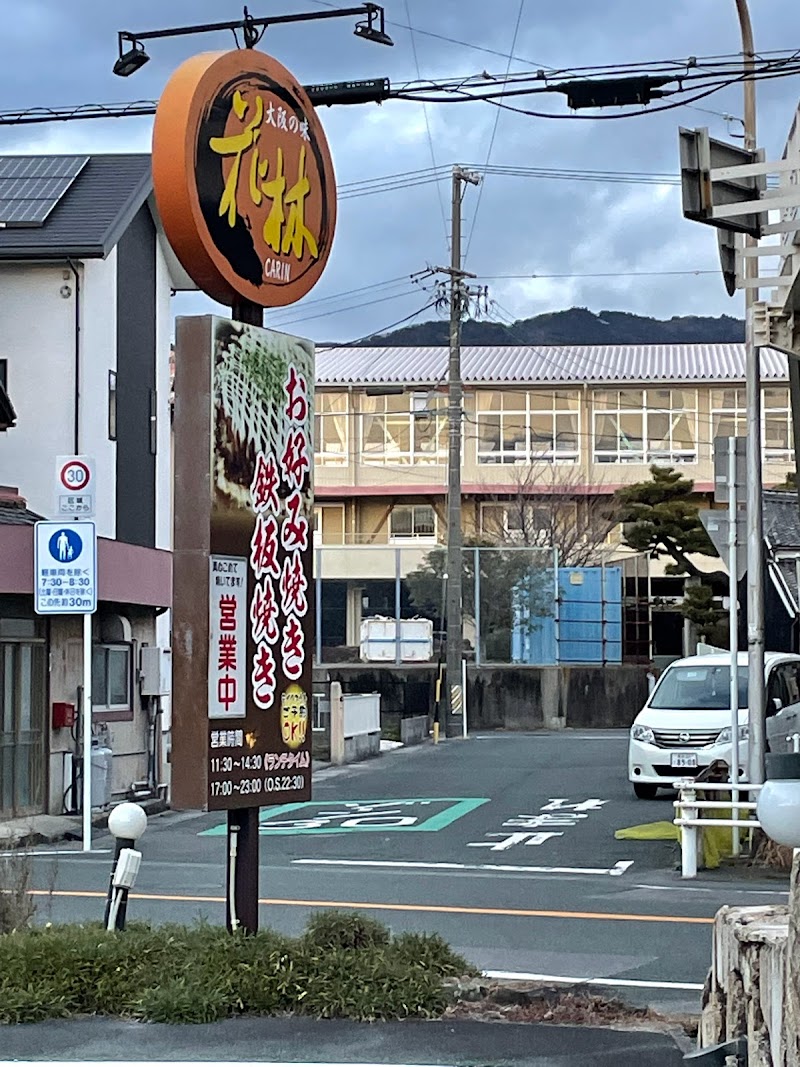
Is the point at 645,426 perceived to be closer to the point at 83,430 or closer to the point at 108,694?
the point at 83,430

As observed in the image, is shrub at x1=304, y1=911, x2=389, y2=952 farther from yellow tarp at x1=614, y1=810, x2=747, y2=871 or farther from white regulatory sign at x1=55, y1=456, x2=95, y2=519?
white regulatory sign at x1=55, y1=456, x2=95, y2=519

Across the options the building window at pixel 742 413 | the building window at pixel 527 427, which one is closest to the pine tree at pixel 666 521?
the building window at pixel 742 413

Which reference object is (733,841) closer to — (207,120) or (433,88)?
(433,88)

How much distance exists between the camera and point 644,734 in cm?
2056

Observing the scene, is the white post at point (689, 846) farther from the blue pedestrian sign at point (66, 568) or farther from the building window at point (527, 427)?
the building window at point (527, 427)

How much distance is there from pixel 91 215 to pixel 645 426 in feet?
117

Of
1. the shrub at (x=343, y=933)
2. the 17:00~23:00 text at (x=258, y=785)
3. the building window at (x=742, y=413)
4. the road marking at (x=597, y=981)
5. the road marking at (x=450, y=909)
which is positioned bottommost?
the road marking at (x=450, y=909)

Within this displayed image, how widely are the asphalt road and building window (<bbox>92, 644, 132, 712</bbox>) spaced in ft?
6.93

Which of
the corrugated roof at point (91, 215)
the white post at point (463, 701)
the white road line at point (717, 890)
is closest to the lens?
the white road line at point (717, 890)

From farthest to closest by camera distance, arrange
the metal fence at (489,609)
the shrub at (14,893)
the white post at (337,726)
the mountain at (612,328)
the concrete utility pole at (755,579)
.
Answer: the mountain at (612,328)
the metal fence at (489,609)
the white post at (337,726)
the concrete utility pole at (755,579)
the shrub at (14,893)

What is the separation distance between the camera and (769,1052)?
538cm

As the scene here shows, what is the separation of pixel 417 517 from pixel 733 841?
43656 millimetres

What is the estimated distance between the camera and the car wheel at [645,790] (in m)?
20.8

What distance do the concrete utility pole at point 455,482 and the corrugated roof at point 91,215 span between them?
14.7 metres
